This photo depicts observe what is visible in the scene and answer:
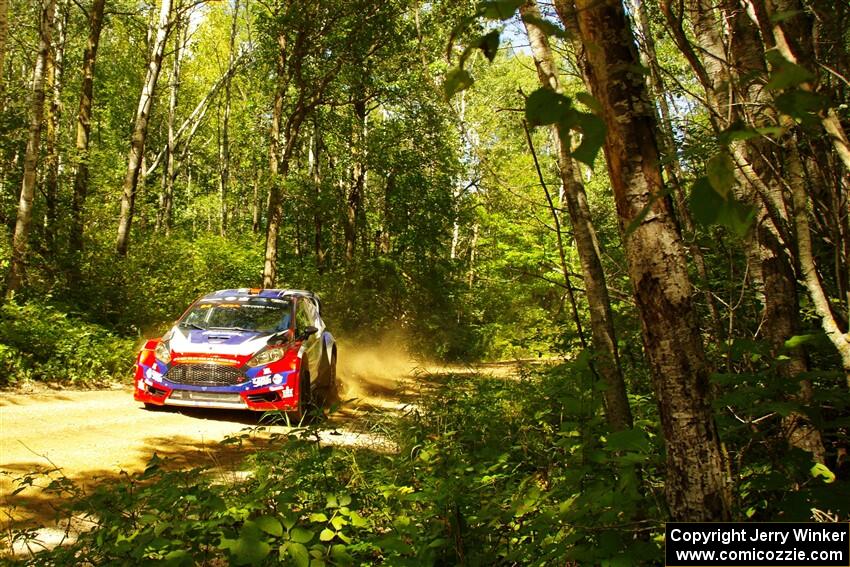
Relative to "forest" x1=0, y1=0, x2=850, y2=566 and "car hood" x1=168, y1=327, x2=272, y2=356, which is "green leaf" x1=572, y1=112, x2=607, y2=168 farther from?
"car hood" x1=168, y1=327, x2=272, y2=356

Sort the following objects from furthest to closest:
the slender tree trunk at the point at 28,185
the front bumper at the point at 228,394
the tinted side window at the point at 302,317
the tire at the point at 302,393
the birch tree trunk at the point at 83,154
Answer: the birch tree trunk at the point at 83,154, the slender tree trunk at the point at 28,185, the tinted side window at the point at 302,317, the tire at the point at 302,393, the front bumper at the point at 228,394

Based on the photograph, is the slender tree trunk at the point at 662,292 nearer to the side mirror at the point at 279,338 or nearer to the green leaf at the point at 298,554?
the green leaf at the point at 298,554

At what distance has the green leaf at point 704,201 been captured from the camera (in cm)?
116

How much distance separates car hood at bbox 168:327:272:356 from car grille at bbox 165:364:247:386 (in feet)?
0.65

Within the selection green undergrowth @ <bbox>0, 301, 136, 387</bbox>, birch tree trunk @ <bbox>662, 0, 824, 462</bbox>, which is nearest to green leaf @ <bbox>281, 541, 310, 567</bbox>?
birch tree trunk @ <bbox>662, 0, 824, 462</bbox>

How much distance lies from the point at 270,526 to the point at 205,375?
5.71 meters

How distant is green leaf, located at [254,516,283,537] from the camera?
8.03 feet

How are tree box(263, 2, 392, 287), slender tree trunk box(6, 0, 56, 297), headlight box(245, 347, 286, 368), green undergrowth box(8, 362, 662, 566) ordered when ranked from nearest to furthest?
green undergrowth box(8, 362, 662, 566), headlight box(245, 347, 286, 368), slender tree trunk box(6, 0, 56, 297), tree box(263, 2, 392, 287)

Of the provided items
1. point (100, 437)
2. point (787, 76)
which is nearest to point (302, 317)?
point (100, 437)

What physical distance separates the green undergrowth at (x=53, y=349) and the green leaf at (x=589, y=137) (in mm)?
10857

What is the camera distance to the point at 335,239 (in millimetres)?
22719

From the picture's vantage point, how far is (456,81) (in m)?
1.29

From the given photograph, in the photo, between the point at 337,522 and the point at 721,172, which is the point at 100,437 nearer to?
the point at 337,522

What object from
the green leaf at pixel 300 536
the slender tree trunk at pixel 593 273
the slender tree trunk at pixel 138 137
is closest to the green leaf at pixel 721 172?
the green leaf at pixel 300 536
